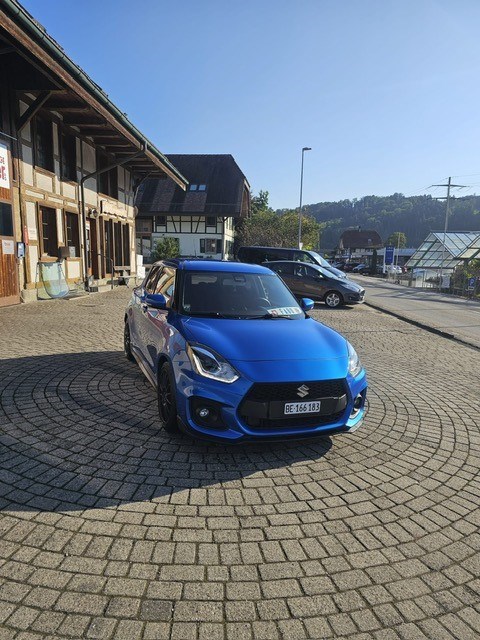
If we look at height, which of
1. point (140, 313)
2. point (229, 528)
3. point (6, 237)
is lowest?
point (229, 528)

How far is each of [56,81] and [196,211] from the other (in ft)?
102

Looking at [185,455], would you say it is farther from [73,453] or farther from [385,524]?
[385,524]

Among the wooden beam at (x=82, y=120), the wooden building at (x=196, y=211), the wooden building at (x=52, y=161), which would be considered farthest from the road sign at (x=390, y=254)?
the wooden beam at (x=82, y=120)

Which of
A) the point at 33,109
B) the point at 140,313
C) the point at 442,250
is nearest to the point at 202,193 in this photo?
the point at 442,250

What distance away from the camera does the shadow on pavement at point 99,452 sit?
119 inches

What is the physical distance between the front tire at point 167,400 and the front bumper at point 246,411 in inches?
8.0

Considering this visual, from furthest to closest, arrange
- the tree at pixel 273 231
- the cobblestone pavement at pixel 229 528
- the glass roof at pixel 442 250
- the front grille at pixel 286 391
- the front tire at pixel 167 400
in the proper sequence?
the tree at pixel 273 231, the glass roof at pixel 442 250, the front tire at pixel 167 400, the front grille at pixel 286 391, the cobblestone pavement at pixel 229 528

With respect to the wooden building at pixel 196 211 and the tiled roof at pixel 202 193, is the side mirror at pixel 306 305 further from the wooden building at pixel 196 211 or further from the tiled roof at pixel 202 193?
the tiled roof at pixel 202 193

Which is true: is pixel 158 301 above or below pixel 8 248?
below

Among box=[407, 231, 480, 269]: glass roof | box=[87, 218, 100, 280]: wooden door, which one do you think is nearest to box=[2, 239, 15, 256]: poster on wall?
box=[87, 218, 100, 280]: wooden door

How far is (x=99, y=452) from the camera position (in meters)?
3.60

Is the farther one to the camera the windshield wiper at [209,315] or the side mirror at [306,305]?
the side mirror at [306,305]

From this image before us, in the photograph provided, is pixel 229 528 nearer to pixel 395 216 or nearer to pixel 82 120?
pixel 82 120

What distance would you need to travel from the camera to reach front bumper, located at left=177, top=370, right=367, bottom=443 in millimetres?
3346
